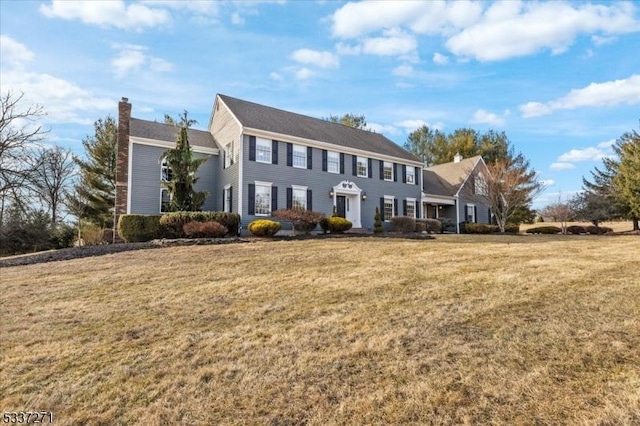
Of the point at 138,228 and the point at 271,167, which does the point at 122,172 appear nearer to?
the point at 138,228

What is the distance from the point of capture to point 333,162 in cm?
2064

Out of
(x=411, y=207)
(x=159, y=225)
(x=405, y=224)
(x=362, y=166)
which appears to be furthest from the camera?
(x=411, y=207)

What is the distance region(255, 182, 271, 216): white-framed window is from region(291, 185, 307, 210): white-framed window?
1319mm

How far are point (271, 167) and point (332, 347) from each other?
1495 cm

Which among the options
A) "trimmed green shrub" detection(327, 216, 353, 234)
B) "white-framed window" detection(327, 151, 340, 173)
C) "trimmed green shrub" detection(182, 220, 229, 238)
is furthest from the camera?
"white-framed window" detection(327, 151, 340, 173)

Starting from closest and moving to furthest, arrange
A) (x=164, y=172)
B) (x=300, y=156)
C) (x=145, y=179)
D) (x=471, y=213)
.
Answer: (x=145, y=179), (x=164, y=172), (x=300, y=156), (x=471, y=213)

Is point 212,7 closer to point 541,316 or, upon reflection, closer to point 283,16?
point 283,16

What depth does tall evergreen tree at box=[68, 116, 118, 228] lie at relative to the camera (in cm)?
2678

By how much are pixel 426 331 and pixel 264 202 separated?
46.8 feet

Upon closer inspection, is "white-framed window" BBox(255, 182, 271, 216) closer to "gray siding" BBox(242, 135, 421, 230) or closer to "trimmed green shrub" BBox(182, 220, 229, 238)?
"gray siding" BBox(242, 135, 421, 230)

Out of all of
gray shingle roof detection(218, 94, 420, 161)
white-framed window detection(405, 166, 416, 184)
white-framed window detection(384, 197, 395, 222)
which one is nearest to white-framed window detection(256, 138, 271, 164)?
gray shingle roof detection(218, 94, 420, 161)

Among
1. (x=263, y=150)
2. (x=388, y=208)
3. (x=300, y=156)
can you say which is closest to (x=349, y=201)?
(x=388, y=208)

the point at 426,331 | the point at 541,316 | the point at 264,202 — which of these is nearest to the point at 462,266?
the point at 541,316

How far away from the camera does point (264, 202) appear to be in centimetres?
1797
